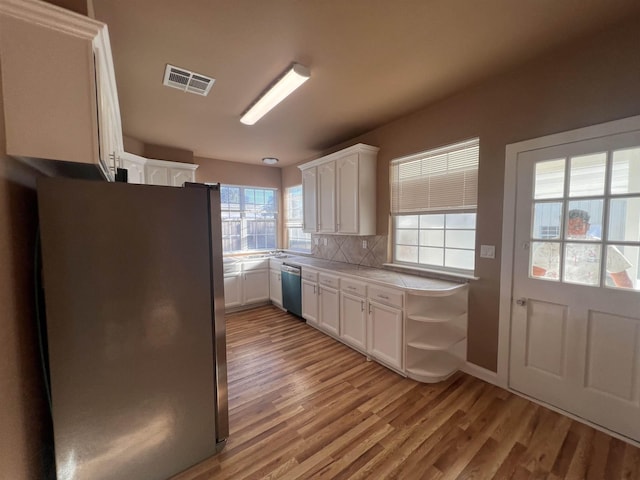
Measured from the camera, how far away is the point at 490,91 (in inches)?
88.7

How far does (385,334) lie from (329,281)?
98cm

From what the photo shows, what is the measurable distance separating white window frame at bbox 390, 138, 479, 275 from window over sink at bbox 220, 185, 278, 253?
2.94 m

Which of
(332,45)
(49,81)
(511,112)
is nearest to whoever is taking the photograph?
(49,81)

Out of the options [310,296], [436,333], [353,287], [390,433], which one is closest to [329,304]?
[310,296]

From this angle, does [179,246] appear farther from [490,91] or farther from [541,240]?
[490,91]

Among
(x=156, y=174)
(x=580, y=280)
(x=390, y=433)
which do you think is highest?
(x=156, y=174)

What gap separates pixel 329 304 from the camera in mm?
3273

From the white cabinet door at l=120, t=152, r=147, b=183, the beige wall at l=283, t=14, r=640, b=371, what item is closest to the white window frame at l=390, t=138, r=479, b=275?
the beige wall at l=283, t=14, r=640, b=371

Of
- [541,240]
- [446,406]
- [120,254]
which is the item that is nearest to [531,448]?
[446,406]

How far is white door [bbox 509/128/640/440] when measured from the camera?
1.68 metres

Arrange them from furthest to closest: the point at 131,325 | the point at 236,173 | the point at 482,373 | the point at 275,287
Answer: the point at 236,173 < the point at 275,287 < the point at 482,373 < the point at 131,325

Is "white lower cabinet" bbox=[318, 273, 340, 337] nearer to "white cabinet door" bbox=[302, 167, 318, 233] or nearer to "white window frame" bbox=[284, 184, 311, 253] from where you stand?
"white cabinet door" bbox=[302, 167, 318, 233]

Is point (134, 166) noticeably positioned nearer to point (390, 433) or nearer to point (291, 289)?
point (291, 289)

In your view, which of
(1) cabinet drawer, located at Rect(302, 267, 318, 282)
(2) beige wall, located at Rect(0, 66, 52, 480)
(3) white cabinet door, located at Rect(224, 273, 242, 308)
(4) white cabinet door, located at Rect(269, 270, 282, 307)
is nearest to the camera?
(2) beige wall, located at Rect(0, 66, 52, 480)
